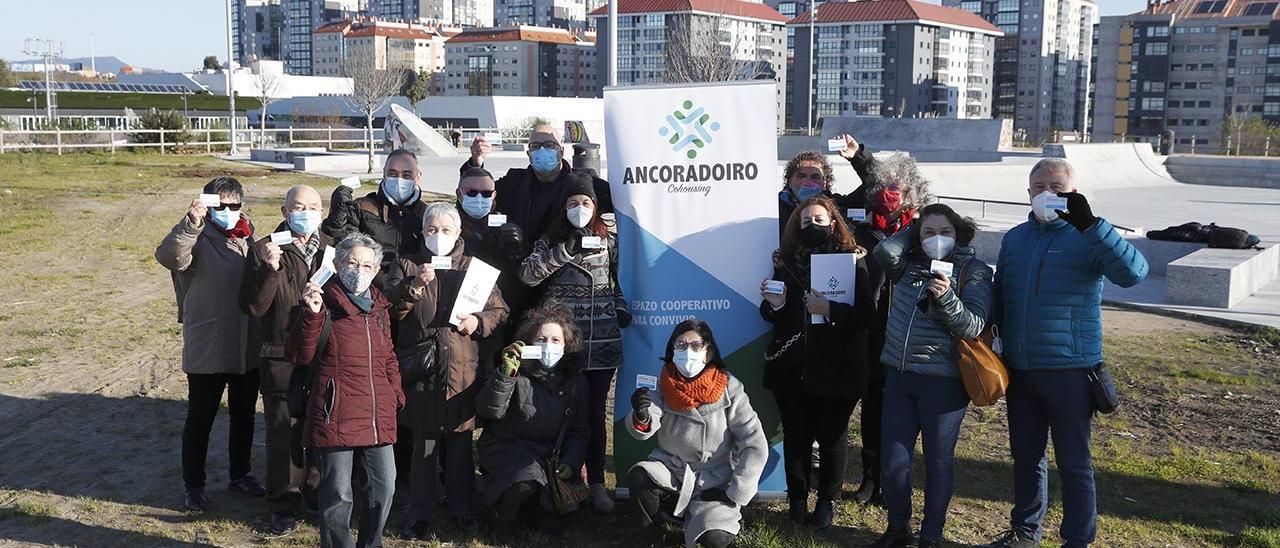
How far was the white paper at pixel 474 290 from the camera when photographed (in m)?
5.08

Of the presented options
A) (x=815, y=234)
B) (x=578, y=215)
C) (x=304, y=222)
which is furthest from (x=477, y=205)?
(x=815, y=234)

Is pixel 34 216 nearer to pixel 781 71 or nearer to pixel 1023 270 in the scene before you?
pixel 1023 270

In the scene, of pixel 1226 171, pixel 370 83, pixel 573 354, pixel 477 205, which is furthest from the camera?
pixel 370 83

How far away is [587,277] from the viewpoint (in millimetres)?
5492

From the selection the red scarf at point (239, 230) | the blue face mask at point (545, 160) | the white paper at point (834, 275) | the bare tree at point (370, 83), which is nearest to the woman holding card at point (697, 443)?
the white paper at point (834, 275)

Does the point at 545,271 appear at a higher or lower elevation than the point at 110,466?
higher

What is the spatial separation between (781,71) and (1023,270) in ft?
402

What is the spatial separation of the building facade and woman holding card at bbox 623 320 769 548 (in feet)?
458

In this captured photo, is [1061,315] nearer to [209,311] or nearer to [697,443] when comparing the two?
[697,443]

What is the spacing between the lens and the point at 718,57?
1679 inches

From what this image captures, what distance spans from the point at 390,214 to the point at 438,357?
104 cm

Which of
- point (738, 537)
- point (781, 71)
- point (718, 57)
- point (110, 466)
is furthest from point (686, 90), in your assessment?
point (781, 71)

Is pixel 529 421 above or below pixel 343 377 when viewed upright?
below

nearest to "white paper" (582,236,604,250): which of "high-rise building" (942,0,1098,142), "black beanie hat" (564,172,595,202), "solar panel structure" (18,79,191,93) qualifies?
"black beanie hat" (564,172,595,202)
